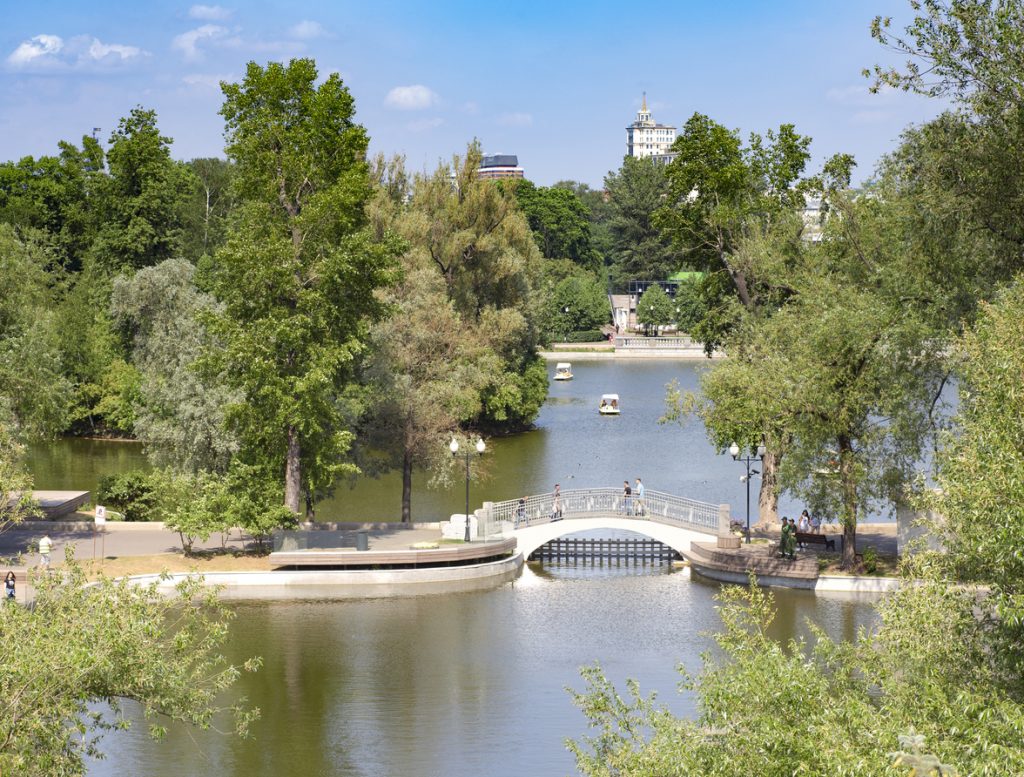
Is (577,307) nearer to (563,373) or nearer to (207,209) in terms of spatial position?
(563,373)

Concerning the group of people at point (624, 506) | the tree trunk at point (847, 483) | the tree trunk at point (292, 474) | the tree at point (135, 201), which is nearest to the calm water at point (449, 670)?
the group of people at point (624, 506)

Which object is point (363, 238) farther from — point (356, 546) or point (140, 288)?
point (140, 288)

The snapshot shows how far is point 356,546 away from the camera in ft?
135

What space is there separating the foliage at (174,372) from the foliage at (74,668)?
72.9 feet

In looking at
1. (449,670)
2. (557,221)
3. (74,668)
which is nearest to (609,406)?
(449,670)

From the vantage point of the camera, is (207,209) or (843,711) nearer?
(843,711)

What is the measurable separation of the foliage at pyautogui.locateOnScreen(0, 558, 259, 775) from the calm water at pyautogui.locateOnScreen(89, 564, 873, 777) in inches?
273

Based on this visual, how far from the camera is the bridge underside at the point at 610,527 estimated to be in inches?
1736

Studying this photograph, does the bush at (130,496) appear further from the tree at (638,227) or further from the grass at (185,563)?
the tree at (638,227)

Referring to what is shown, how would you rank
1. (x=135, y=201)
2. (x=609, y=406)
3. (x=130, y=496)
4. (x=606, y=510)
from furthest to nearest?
(x=609, y=406) < (x=135, y=201) < (x=130, y=496) < (x=606, y=510)

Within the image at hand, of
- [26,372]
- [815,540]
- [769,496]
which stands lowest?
[815,540]

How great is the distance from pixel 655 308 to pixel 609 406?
A: 5361 cm

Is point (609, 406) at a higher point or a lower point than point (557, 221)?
lower

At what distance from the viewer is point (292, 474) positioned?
42.2 meters
